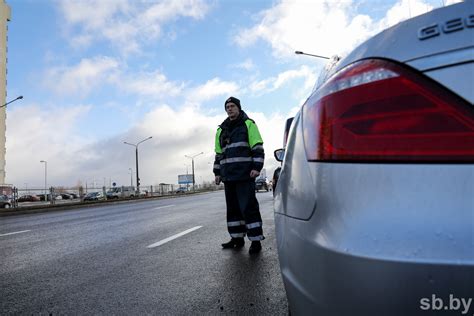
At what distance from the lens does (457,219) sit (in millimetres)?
985

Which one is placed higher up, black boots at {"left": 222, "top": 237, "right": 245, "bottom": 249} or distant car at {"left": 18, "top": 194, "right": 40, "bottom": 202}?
distant car at {"left": 18, "top": 194, "right": 40, "bottom": 202}

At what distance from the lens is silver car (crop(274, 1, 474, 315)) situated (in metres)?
0.98

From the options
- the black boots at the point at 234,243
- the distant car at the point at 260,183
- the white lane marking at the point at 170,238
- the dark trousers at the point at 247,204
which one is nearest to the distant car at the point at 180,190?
the distant car at the point at 260,183

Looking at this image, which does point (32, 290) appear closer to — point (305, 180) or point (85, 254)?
point (85, 254)

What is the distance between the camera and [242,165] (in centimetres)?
482

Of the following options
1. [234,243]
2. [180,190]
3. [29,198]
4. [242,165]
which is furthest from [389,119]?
[180,190]

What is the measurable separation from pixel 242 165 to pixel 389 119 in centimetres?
371

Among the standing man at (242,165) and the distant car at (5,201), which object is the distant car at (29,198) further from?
the standing man at (242,165)

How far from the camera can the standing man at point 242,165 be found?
4.80 meters

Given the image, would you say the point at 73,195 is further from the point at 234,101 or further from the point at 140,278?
the point at 140,278

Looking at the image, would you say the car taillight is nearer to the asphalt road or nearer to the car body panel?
the car body panel

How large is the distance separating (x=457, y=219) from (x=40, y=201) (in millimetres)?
31211

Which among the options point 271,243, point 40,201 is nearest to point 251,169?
point 271,243

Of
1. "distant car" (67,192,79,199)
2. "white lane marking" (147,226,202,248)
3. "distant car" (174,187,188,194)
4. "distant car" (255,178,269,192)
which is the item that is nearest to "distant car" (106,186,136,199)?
"distant car" (174,187,188,194)
